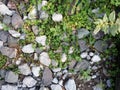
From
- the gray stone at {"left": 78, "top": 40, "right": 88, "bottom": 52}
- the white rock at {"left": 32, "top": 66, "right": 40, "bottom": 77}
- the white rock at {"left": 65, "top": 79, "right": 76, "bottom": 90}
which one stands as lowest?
the white rock at {"left": 65, "top": 79, "right": 76, "bottom": 90}

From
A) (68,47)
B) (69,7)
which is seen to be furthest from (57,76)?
(69,7)

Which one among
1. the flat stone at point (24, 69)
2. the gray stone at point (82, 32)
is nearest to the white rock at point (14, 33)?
the flat stone at point (24, 69)

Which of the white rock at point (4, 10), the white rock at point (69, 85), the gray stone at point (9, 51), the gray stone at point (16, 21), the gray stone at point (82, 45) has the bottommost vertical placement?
the white rock at point (69, 85)

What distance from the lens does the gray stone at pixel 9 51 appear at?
3186 mm

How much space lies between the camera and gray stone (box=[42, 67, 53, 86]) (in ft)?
10.5

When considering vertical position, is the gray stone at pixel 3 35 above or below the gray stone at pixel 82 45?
above

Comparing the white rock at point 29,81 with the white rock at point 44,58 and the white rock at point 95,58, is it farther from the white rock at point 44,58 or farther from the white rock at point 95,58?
the white rock at point 95,58

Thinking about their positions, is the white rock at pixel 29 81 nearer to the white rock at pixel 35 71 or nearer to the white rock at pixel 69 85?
the white rock at pixel 35 71

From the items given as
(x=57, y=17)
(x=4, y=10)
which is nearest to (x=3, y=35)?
(x=4, y=10)

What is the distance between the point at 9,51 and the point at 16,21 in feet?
1.13

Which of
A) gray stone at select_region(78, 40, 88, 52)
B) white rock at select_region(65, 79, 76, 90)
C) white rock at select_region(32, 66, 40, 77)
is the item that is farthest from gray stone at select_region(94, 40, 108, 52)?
white rock at select_region(32, 66, 40, 77)

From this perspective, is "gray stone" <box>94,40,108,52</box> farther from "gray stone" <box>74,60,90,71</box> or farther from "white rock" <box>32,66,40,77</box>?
"white rock" <box>32,66,40,77</box>

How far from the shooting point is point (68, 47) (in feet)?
10.5

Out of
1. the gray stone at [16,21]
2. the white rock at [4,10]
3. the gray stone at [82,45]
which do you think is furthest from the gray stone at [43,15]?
the gray stone at [82,45]
